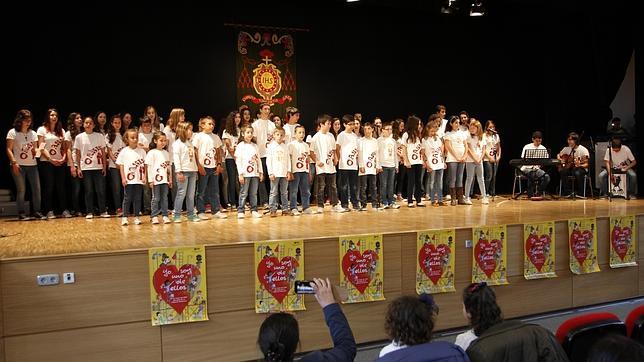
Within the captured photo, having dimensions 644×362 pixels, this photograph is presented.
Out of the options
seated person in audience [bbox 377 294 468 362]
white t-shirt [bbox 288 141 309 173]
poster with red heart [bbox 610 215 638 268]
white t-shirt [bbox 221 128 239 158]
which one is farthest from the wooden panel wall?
white t-shirt [bbox 221 128 239 158]

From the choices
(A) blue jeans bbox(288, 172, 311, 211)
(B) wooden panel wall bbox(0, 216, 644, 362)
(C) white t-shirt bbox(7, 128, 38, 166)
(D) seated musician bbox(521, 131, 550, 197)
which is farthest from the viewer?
(D) seated musician bbox(521, 131, 550, 197)

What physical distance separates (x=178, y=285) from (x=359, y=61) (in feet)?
27.2

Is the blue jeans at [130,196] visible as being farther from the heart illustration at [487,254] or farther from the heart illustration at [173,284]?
the heart illustration at [487,254]

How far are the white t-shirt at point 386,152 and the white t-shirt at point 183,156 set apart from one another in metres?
3.01

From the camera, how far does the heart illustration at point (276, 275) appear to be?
5332mm

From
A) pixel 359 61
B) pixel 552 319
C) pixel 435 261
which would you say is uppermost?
pixel 359 61

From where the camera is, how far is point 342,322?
2.89 m

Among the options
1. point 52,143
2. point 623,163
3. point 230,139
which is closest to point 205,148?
point 230,139

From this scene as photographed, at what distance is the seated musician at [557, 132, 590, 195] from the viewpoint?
37.7 ft

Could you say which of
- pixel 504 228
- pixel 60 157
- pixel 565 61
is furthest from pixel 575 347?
pixel 565 61

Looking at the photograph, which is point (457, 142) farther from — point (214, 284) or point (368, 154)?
point (214, 284)

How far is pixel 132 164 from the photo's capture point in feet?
26.2

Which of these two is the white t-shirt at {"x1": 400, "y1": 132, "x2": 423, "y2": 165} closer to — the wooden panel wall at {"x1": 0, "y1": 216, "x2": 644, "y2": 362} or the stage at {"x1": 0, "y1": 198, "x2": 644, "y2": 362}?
the stage at {"x1": 0, "y1": 198, "x2": 644, "y2": 362}

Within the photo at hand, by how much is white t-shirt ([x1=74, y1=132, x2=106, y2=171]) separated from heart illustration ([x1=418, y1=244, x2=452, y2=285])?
16.9ft
